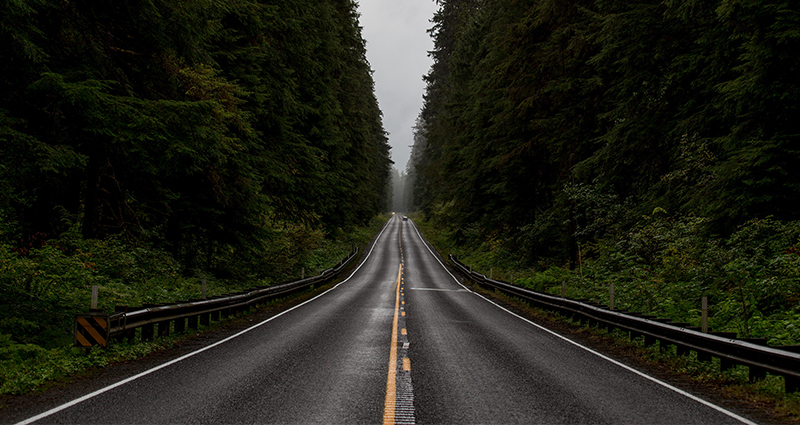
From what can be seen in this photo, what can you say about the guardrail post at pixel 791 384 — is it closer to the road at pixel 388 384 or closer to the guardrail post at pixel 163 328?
the road at pixel 388 384

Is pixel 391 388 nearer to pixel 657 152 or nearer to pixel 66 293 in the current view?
pixel 66 293

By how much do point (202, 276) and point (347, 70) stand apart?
23.0 m

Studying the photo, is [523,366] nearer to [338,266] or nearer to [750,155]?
[750,155]

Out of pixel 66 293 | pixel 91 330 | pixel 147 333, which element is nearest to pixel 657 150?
pixel 147 333

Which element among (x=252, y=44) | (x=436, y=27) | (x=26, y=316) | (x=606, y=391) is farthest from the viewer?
(x=436, y=27)

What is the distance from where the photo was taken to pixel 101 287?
10281mm

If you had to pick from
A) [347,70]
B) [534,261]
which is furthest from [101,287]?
[347,70]

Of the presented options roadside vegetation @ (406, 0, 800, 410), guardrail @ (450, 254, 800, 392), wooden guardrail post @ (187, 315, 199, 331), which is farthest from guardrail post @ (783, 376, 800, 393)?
wooden guardrail post @ (187, 315, 199, 331)

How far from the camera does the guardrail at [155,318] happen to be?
729cm

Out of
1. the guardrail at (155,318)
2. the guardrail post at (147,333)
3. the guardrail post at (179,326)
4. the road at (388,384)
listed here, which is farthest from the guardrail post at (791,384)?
the guardrail post at (179,326)

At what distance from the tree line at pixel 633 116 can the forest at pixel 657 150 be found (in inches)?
2.2

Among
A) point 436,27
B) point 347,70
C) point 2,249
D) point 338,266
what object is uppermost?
point 436,27

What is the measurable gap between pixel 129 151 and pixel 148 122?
1036mm

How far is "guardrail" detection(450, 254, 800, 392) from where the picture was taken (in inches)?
228
